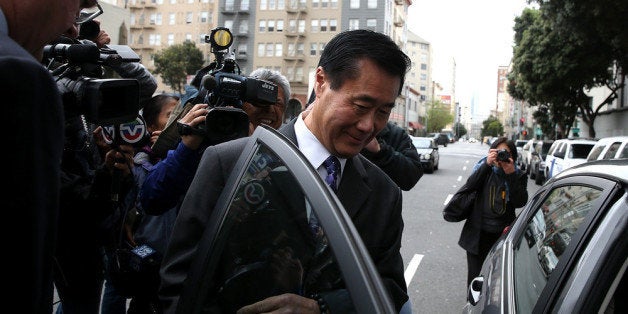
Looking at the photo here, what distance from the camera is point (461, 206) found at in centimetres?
461

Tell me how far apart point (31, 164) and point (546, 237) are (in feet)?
7.35

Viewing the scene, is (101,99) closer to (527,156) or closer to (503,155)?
(503,155)

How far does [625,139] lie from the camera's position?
1072 cm

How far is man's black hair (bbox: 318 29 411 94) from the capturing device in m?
1.80

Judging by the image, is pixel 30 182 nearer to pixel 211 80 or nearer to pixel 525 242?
pixel 211 80

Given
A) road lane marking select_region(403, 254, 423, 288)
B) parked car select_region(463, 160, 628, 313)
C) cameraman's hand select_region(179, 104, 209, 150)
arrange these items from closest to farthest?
parked car select_region(463, 160, 628, 313) < cameraman's hand select_region(179, 104, 209, 150) < road lane marking select_region(403, 254, 423, 288)

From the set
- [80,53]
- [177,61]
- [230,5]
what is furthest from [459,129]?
[80,53]

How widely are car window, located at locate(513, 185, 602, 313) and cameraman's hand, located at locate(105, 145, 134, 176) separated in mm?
1888

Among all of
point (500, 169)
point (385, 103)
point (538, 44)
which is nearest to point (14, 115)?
point (385, 103)

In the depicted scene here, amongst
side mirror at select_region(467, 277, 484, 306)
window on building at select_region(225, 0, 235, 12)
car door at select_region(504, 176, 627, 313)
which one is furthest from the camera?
window on building at select_region(225, 0, 235, 12)

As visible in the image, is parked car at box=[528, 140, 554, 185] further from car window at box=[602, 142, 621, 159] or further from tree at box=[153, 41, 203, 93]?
tree at box=[153, 41, 203, 93]

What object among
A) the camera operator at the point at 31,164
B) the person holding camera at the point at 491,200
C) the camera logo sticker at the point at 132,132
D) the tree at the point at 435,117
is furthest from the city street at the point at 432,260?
the tree at the point at 435,117

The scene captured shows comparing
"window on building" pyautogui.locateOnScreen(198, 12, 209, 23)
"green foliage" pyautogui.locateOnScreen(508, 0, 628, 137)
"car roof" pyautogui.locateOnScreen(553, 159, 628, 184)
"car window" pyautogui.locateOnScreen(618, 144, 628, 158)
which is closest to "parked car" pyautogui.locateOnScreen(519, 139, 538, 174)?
"green foliage" pyautogui.locateOnScreen(508, 0, 628, 137)

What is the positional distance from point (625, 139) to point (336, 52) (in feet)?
36.1
